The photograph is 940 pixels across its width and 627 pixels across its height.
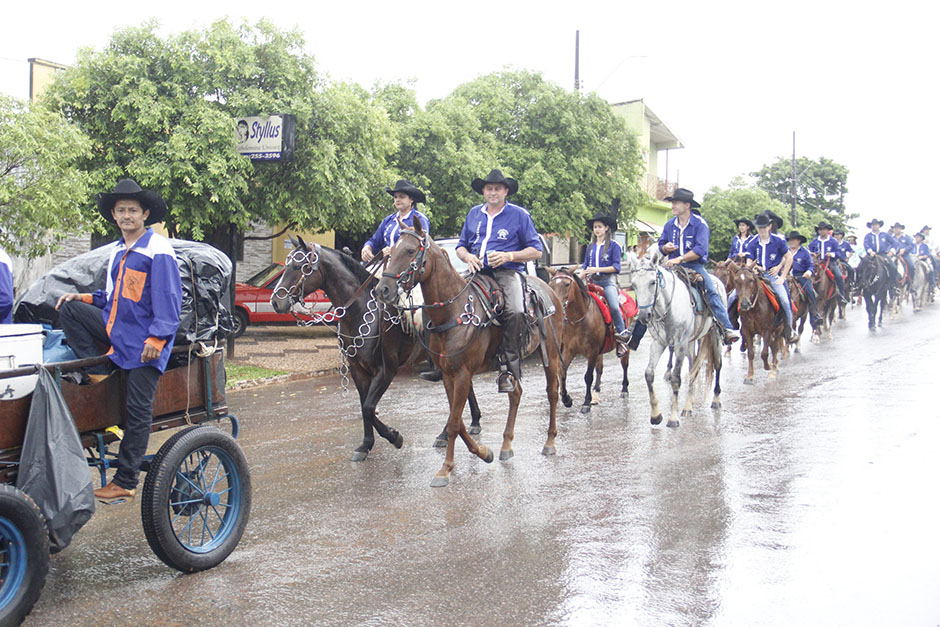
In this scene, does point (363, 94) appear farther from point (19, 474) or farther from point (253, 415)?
point (19, 474)

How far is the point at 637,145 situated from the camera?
27984 mm

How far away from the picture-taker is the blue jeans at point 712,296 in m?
11.4

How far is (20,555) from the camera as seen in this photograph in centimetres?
426

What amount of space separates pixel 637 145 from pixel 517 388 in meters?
21.4

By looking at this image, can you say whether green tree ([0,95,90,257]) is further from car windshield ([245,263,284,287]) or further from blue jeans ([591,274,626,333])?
car windshield ([245,263,284,287])

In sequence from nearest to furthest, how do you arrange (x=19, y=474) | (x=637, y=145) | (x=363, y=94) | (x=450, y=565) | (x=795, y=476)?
1. (x=19, y=474)
2. (x=450, y=565)
3. (x=795, y=476)
4. (x=363, y=94)
5. (x=637, y=145)

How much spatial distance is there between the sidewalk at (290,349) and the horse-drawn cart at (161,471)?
7308mm

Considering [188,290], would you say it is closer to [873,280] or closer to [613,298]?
[613,298]

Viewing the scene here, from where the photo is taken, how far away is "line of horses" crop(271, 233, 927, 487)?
292 inches

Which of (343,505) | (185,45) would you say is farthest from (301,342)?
(343,505)

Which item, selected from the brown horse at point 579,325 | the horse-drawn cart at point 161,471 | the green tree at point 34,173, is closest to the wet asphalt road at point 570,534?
the horse-drawn cart at point 161,471

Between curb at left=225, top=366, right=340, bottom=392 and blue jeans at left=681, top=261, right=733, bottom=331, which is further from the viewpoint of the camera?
curb at left=225, top=366, right=340, bottom=392

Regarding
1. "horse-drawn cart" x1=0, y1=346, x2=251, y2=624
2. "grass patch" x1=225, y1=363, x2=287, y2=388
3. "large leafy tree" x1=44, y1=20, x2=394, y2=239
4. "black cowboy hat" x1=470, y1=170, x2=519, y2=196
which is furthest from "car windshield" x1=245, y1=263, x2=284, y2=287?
"horse-drawn cart" x1=0, y1=346, x2=251, y2=624

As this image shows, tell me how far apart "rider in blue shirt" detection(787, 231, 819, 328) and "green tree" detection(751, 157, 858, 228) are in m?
45.2
